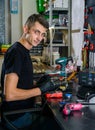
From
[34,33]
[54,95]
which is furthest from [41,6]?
[54,95]

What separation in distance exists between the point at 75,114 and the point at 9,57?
67cm

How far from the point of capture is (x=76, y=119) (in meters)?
1.32

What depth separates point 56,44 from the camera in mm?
3414

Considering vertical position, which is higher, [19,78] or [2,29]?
[2,29]

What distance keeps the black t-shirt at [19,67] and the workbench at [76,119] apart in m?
0.37

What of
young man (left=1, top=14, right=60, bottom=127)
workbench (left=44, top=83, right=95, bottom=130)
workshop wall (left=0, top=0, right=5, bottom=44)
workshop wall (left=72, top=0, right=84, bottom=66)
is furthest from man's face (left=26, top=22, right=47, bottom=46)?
workshop wall (left=0, top=0, right=5, bottom=44)

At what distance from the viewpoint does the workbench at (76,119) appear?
3.96 ft

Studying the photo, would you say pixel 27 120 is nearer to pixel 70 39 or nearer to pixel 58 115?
pixel 58 115

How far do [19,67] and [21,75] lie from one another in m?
0.13

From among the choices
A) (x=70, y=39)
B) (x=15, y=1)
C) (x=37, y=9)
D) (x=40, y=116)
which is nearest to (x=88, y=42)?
(x=70, y=39)

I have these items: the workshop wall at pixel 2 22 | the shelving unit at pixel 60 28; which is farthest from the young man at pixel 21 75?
the workshop wall at pixel 2 22

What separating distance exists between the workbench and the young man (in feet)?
0.90

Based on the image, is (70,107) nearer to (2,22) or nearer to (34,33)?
(34,33)

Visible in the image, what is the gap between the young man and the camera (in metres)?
1.69
